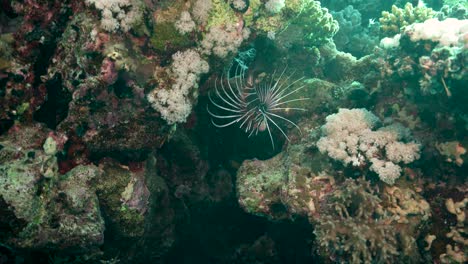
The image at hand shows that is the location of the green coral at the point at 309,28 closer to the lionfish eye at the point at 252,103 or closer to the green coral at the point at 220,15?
the lionfish eye at the point at 252,103

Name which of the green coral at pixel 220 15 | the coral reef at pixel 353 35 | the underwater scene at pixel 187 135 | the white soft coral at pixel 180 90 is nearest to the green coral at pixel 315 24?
the underwater scene at pixel 187 135

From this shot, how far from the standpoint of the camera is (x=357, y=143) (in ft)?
16.8

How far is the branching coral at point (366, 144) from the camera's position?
190 inches

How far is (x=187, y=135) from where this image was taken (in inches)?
256

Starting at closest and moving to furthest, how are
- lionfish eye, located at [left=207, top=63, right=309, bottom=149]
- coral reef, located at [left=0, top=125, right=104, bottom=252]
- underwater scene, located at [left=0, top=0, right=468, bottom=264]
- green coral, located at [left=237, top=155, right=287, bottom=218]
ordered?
coral reef, located at [left=0, top=125, right=104, bottom=252] → underwater scene, located at [left=0, top=0, right=468, bottom=264] → lionfish eye, located at [left=207, top=63, right=309, bottom=149] → green coral, located at [left=237, top=155, right=287, bottom=218]

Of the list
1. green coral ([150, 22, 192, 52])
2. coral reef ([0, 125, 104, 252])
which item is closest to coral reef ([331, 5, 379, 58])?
green coral ([150, 22, 192, 52])

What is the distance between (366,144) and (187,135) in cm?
346

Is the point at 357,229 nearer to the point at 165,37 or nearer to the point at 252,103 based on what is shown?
the point at 252,103

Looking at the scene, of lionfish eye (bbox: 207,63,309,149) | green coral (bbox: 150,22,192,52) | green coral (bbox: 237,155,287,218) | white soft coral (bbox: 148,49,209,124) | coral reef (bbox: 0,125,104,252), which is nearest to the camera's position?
coral reef (bbox: 0,125,104,252)

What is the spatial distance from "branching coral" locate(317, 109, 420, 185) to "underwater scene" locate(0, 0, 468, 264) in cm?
2

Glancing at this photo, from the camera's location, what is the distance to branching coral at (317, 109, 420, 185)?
190 inches

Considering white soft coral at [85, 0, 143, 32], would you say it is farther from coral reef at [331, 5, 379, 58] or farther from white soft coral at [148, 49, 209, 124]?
coral reef at [331, 5, 379, 58]

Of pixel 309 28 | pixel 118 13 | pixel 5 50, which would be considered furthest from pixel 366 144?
pixel 5 50

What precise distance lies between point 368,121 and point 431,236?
1989 millimetres
